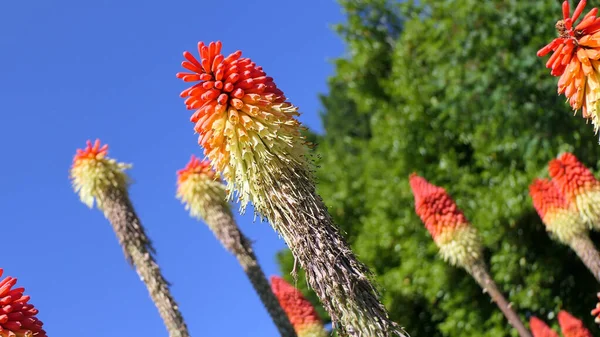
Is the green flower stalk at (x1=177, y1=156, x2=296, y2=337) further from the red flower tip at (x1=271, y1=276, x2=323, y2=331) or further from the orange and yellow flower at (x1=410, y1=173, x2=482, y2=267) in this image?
the orange and yellow flower at (x1=410, y1=173, x2=482, y2=267)

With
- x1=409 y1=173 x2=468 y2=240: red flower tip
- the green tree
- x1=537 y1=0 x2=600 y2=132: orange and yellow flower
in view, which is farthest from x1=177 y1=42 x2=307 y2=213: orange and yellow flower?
the green tree

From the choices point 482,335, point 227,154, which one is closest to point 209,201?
point 227,154

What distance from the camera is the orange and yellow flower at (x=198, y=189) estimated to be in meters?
11.6

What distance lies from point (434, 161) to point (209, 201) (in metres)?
10.3

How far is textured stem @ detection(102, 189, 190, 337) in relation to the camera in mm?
9812

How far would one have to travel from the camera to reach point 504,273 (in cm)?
1764

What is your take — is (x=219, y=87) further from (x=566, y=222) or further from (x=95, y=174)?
(x=566, y=222)

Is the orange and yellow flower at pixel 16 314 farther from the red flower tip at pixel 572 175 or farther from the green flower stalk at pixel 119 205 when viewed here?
the red flower tip at pixel 572 175

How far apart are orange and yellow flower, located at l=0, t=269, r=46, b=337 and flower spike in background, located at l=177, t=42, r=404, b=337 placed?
1638 millimetres

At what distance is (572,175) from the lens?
10391 millimetres

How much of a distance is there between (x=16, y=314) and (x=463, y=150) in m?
16.6

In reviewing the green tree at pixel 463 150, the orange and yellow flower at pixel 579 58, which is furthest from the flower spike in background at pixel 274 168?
the green tree at pixel 463 150

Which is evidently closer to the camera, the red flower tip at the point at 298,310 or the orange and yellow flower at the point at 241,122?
the orange and yellow flower at the point at 241,122

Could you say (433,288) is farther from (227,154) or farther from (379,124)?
(227,154)
